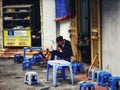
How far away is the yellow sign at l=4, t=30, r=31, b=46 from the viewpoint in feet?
63.1

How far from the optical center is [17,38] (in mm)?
19266

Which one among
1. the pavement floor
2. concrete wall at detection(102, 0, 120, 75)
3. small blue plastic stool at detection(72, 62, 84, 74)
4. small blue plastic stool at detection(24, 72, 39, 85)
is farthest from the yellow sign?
small blue plastic stool at detection(24, 72, 39, 85)

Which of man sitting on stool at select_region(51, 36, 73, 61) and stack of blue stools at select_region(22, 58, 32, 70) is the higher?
man sitting on stool at select_region(51, 36, 73, 61)

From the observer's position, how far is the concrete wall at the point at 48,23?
18.5 m

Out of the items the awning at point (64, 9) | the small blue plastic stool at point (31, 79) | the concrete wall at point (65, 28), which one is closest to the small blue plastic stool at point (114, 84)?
the small blue plastic stool at point (31, 79)

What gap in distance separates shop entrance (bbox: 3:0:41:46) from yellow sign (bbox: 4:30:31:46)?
332 mm

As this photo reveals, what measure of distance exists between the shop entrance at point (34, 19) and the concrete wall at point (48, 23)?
86 centimetres

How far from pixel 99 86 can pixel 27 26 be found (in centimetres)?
1006

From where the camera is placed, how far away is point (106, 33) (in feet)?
37.9

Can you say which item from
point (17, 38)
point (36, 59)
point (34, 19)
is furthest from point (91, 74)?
point (34, 19)

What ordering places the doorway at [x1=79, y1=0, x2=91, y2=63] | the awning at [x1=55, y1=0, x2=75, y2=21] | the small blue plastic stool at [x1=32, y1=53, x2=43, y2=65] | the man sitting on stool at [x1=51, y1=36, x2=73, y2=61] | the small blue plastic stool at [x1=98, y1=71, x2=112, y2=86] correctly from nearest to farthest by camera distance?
1. the small blue plastic stool at [x1=98, y1=71, x2=112, y2=86]
2. the man sitting on stool at [x1=51, y1=36, x2=73, y2=61]
3. the doorway at [x1=79, y1=0, x2=91, y2=63]
4. the small blue plastic stool at [x1=32, y1=53, x2=43, y2=65]
5. the awning at [x1=55, y1=0, x2=75, y2=21]

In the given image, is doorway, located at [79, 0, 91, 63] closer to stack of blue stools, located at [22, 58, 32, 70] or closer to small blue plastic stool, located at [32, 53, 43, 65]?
small blue plastic stool, located at [32, 53, 43, 65]

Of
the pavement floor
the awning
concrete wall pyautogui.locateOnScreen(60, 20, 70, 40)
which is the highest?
the awning

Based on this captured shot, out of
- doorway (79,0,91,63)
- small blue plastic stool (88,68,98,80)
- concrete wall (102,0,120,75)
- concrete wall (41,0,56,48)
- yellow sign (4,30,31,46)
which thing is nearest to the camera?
concrete wall (102,0,120,75)
